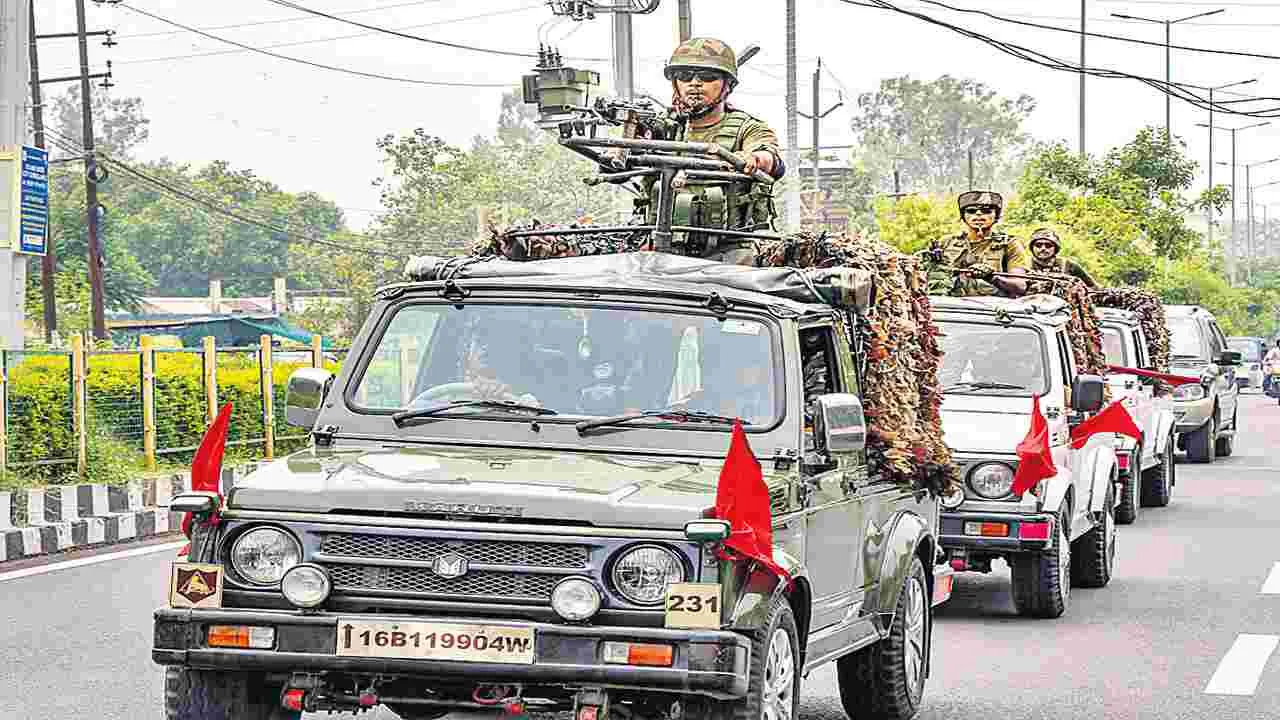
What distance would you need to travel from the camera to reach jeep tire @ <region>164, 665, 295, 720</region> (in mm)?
6914

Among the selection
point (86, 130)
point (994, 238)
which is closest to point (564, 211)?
point (86, 130)

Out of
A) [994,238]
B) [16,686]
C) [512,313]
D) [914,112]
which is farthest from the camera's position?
[914,112]

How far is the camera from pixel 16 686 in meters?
10.0

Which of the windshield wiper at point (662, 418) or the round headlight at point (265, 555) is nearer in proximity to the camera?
the round headlight at point (265, 555)

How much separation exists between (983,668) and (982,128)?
138 m

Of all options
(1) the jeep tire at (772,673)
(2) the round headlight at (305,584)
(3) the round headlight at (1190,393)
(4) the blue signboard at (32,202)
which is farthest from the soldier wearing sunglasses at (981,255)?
(2) the round headlight at (305,584)

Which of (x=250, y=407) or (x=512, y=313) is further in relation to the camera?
(x=250, y=407)

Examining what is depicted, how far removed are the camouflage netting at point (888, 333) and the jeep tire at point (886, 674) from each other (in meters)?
0.56

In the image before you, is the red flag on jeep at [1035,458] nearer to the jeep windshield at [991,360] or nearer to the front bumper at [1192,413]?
the jeep windshield at [991,360]

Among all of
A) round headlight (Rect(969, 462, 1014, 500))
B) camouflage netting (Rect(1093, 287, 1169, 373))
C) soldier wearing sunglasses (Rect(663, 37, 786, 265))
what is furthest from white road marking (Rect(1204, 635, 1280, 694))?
camouflage netting (Rect(1093, 287, 1169, 373))

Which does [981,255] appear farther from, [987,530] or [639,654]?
[639,654]

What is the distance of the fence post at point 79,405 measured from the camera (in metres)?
22.1

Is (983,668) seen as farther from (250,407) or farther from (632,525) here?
(250,407)

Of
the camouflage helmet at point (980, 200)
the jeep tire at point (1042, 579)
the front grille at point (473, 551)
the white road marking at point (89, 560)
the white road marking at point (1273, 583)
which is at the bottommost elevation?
the white road marking at point (1273, 583)
